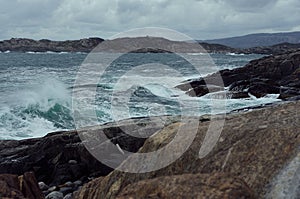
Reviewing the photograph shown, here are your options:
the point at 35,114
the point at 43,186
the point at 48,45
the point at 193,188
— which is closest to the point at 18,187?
the point at 193,188

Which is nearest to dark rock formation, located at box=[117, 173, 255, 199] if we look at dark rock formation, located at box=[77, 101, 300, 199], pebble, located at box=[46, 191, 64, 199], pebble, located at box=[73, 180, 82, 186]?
dark rock formation, located at box=[77, 101, 300, 199]

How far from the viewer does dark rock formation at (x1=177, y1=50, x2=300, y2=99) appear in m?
24.9

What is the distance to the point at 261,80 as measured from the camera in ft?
94.3

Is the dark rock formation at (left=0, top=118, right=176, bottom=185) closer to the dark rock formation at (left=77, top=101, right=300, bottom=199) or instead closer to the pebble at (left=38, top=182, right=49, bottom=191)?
the pebble at (left=38, top=182, right=49, bottom=191)

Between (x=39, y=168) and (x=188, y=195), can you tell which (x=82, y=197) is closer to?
(x=188, y=195)

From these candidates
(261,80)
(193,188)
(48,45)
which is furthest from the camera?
(48,45)

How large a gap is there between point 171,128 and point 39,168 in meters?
6.09

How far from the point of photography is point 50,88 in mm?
24219

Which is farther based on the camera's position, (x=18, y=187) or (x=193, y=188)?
(x=18, y=187)

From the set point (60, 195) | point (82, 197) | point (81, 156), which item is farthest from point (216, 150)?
point (81, 156)

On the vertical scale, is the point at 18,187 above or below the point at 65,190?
above

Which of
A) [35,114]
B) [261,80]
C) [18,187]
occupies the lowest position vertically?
[261,80]

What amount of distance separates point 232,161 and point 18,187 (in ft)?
9.88

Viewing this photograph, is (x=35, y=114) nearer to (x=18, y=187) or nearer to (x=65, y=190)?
(x=65, y=190)
